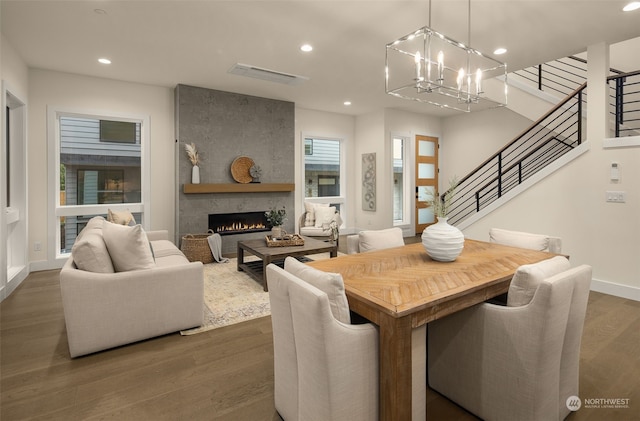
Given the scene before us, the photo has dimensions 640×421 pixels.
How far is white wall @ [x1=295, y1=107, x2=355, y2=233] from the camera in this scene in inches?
275

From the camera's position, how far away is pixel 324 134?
7305 mm

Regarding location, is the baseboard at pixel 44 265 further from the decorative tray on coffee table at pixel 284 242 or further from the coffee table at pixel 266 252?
the decorative tray on coffee table at pixel 284 242

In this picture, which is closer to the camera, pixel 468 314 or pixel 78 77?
pixel 468 314

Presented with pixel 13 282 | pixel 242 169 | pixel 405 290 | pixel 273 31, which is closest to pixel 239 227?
pixel 242 169

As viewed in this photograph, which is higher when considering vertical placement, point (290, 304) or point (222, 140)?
point (222, 140)

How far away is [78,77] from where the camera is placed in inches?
191

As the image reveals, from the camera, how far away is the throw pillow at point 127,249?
255 cm

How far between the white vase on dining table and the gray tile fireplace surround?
4258 mm

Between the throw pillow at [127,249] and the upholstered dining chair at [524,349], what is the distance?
221cm

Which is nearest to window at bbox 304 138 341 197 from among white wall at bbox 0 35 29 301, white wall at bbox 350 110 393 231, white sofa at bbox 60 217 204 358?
white wall at bbox 350 110 393 231

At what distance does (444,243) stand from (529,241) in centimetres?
106

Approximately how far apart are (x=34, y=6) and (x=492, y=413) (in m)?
4.66

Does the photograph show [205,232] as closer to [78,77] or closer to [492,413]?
A: [78,77]

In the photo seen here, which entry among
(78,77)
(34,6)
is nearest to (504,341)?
(34,6)
